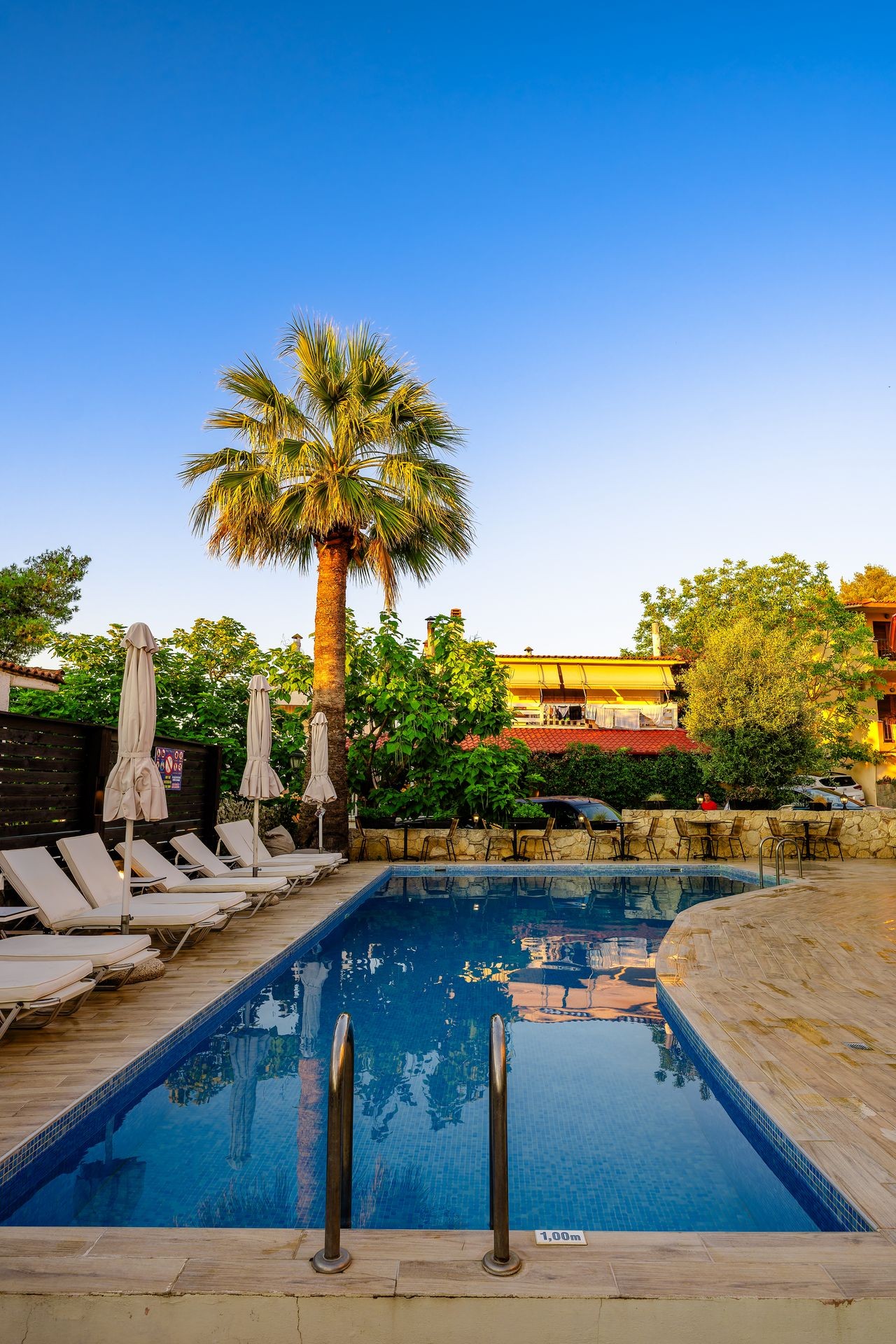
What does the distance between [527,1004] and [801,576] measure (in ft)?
129

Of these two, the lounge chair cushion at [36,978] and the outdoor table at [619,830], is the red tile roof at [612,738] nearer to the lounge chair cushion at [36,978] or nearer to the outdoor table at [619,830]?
the outdoor table at [619,830]

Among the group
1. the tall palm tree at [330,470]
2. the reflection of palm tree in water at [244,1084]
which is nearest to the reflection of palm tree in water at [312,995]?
the reflection of palm tree in water at [244,1084]

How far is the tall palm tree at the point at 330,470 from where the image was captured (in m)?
14.8

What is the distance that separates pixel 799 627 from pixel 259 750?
27.6 meters

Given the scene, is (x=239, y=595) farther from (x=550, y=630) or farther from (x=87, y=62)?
(x=550, y=630)

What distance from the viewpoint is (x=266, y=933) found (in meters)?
9.80

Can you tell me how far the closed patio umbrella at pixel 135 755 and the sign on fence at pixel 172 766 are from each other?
5071 millimetres

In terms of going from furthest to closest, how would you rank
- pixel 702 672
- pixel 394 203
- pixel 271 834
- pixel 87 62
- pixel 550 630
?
pixel 550 630
pixel 702 672
pixel 271 834
pixel 394 203
pixel 87 62

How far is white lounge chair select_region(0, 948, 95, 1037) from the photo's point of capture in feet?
16.4

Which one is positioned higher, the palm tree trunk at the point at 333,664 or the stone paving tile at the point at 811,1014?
the palm tree trunk at the point at 333,664

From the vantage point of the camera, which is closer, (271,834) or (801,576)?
(271,834)

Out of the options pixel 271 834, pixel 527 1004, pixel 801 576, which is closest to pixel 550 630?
pixel 801 576

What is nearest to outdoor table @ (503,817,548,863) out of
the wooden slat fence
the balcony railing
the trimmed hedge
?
the trimmed hedge

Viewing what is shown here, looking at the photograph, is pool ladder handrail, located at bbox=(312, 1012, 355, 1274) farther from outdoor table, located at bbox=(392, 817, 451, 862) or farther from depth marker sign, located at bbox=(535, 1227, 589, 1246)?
outdoor table, located at bbox=(392, 817, 451, 862)
